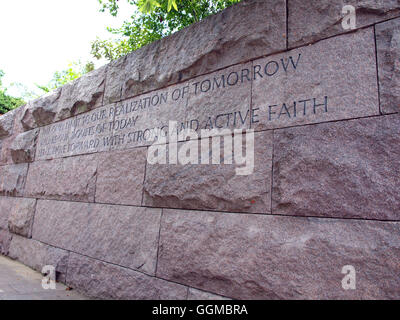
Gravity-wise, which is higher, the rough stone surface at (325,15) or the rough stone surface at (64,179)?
the rough stone surface at (325,15)

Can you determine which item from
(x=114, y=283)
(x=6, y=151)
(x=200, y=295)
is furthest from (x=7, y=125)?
(x=200, y=295)

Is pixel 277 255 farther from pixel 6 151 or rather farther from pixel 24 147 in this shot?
pixel 6 151

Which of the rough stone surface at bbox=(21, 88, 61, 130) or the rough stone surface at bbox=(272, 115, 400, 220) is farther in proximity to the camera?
the rough stone surface at bbox=(21, 88, 61, 130)

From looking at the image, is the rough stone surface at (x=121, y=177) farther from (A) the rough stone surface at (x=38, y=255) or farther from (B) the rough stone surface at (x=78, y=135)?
(A) the rough stone surface at (x=38, y=255)

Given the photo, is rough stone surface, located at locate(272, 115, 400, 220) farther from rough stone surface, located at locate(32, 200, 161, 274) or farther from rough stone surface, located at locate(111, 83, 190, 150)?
rough stone surface, located at locate(32, 200, 161, 274)

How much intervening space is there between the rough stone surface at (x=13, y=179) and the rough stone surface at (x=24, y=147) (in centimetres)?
13

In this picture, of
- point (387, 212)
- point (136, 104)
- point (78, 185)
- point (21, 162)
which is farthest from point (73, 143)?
point (387, 212)

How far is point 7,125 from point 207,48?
493cm

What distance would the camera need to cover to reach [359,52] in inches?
81.4

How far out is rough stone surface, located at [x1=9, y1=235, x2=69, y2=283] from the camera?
3889 millimetres

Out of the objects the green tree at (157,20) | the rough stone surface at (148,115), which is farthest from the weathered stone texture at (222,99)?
the green tree at (157,20)

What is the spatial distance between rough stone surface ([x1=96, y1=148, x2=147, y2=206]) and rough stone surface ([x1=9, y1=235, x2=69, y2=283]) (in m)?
0.99

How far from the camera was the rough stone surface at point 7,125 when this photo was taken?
598 cm

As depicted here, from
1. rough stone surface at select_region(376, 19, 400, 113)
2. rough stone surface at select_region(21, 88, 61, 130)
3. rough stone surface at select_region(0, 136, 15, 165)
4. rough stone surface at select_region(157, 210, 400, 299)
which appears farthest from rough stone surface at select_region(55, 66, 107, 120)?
rough stone surface at select_region(376, 19, 400, 113)
